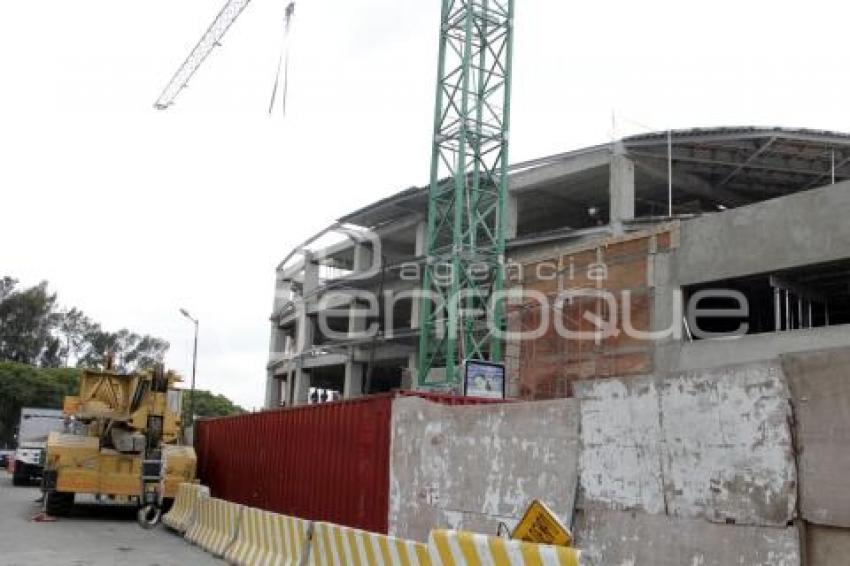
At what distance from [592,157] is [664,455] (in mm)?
28665

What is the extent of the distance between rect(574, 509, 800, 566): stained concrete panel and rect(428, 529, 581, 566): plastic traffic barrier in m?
2.79

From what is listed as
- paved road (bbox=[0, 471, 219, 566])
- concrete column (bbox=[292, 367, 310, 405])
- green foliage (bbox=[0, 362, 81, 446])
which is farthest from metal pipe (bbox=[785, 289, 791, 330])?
green foliage (bbox=[0, 362, 81, 446])

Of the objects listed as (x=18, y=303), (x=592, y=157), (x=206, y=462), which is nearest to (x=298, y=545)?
(x=206, y=462)

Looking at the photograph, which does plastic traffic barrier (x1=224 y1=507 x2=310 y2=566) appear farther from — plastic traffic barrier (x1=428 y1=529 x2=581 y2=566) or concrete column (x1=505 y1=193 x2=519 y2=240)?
concrete column (x1=505 y1=193 x2=519 y2=240)

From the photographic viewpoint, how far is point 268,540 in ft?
42.9

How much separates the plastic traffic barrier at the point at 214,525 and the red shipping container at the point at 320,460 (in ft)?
5.90

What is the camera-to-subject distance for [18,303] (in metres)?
96.1

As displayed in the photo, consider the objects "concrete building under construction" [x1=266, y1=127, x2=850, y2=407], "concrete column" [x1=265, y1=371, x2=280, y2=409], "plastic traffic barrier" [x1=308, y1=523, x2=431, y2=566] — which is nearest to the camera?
"plastic traffic barrier" [x1=308, y1=523, x2=431, y2=566]

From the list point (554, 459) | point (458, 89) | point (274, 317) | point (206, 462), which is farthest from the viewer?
point (274, 317)

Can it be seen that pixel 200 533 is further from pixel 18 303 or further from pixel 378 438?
pixel 18 303

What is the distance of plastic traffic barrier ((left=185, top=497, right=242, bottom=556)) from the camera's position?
15016mm

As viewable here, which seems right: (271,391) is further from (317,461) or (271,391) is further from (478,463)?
(478,463)

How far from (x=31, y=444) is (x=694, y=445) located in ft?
107

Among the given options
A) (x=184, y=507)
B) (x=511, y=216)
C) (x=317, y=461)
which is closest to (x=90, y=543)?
(x=184, y=507)
